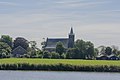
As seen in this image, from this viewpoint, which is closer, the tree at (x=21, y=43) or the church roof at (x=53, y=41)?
the tree at (x=21, y=43)

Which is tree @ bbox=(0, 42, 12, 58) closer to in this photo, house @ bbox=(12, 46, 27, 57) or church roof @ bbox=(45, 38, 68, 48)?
house @ bbox=(12, 46, 27, 57)

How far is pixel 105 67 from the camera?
7331 centimetres

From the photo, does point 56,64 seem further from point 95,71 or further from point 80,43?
point 80,43

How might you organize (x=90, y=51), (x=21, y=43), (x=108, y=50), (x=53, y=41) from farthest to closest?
(x=53, y=41) → (x=21, y=43) → (x=108, y=50) → (x=90, y=51)

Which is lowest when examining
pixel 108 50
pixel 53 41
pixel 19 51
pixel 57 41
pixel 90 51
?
pixel 90 51

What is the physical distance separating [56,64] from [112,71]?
8055 mm

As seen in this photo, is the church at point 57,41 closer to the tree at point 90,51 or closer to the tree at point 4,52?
the tree at point 4,52

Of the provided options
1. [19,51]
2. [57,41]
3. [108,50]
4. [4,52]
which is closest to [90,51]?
[4,52]

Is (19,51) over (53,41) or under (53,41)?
under

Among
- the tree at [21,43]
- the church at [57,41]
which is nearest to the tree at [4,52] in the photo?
the tree at [21,43]

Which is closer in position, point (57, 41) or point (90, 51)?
point (90, 51)

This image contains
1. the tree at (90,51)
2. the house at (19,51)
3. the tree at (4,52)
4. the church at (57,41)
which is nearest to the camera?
the tree at (4,52)

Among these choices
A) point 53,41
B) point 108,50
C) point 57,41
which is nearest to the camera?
point 108,50

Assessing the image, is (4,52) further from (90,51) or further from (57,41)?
(57,41)
